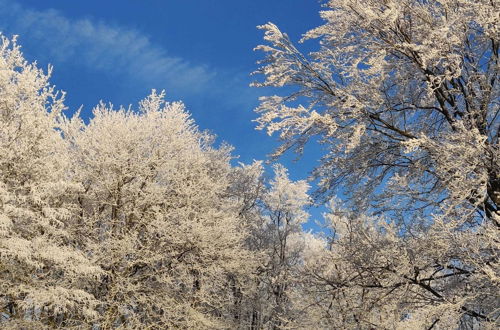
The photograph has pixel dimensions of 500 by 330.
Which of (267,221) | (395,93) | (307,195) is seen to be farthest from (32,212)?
(267,221)

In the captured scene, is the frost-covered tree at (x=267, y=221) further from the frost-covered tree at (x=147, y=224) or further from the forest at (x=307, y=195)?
the frost-covered tree at (x=147, y=224)

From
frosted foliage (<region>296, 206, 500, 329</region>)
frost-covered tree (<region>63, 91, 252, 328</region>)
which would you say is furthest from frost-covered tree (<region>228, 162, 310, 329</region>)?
frosted foliage (<region>296, 206, 500, 329</region>)

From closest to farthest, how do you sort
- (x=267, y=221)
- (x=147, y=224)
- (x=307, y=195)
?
1. (x=307, y=195)
2. (x=147, y=224)
3. (x=267, y=221)

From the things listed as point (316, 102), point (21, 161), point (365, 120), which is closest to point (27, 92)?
point (21, 161)

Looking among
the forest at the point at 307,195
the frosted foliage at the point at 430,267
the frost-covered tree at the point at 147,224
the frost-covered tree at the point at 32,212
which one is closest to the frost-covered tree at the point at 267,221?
the forest at the point at 307,195

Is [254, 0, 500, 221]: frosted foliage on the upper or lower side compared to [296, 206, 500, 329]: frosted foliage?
upper

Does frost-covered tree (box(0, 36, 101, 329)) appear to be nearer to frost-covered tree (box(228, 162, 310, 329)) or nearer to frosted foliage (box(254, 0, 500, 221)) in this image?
frosted foliage (box(254, 0, 500, 221))

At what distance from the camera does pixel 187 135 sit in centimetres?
1678

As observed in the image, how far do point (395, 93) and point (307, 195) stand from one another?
8.25ft

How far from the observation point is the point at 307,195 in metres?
8.10

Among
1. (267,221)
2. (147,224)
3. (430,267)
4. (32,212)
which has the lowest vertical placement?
(430,267)

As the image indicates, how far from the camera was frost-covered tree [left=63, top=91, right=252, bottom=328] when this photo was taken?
1266 cm

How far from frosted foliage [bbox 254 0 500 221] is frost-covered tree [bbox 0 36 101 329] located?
6.47 meters

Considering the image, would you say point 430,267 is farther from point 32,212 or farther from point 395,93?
point 32,212
